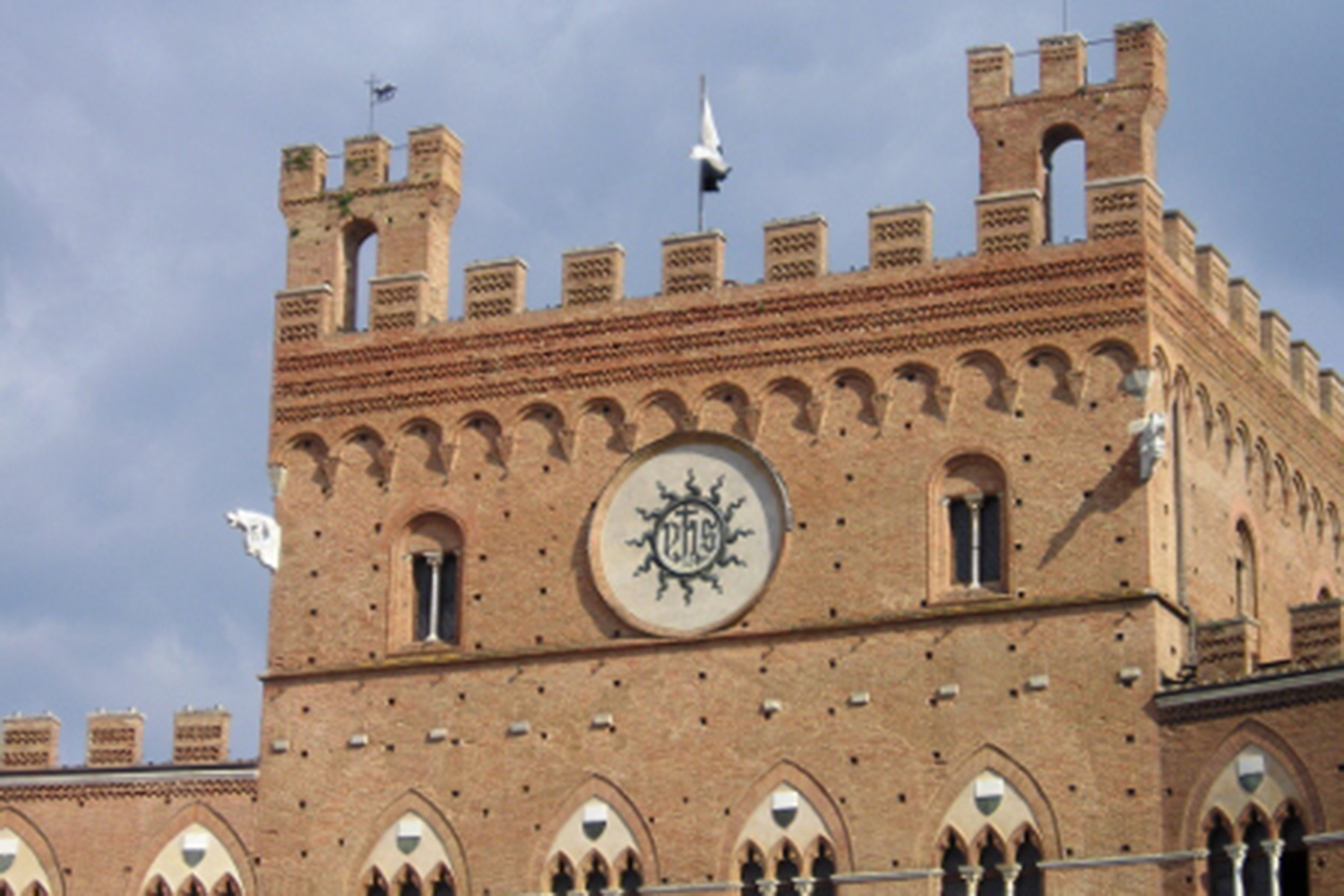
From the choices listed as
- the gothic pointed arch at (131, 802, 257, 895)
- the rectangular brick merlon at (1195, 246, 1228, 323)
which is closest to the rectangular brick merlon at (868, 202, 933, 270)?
the rectangular brick merlon at (1195, 246, 1228, 323)

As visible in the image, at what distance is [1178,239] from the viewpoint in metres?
44.6

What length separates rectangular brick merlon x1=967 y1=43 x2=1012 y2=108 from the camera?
4478cm

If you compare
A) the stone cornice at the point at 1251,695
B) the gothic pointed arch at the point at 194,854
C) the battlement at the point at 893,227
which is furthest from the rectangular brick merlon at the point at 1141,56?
the gothic pointed arch at the point at 194,854

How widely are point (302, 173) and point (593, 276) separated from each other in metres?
5.16

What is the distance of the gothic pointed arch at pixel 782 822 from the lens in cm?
4238

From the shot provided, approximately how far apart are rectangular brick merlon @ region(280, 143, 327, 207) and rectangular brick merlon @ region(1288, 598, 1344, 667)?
1560 cm

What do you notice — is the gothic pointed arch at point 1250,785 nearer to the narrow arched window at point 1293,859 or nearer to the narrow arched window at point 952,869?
the narrow arched window at point 1293,859

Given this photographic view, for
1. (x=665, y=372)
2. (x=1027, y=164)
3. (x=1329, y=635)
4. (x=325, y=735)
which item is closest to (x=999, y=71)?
(x=1027, y=164)

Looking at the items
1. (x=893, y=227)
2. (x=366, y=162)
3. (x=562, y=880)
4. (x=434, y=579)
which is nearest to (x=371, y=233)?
(x=366, y=162)

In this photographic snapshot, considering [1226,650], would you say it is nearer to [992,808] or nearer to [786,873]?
[992,808]

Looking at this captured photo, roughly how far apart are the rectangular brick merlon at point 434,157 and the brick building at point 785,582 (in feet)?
0.41

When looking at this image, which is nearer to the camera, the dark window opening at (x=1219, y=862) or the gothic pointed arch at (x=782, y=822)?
the dark window opening at (x=1219, y=862)

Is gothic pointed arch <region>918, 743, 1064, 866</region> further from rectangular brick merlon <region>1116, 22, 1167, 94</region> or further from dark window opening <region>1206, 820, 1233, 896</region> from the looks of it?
rectangular brick merlon <region>1116, 22, 1167, 94</region>

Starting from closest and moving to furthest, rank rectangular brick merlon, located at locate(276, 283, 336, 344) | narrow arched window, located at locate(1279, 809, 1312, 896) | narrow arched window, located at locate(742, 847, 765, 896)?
narrow arched window, located at locate(1279, 809, 1312, 896)
narrow arched window, located at locate(742, 847, 765, 896)
rectangular brick merlon, located at locate(276, 283, 336, 344)
